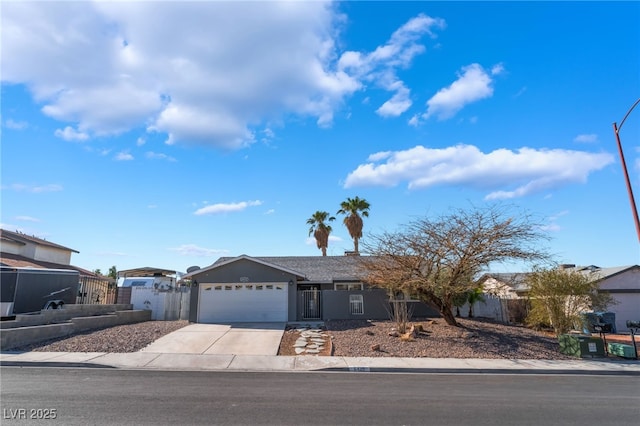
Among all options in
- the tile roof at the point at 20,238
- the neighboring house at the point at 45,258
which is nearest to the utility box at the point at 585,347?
the neighboring house at the point at 45,258

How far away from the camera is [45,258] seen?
29766mm

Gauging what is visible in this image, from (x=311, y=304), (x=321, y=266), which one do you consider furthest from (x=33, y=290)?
(x=321, y=266)

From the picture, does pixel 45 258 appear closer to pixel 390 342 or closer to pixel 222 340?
pixel 222 340

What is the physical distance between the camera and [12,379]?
344 inches

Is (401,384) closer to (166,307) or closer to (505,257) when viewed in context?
(505,257)

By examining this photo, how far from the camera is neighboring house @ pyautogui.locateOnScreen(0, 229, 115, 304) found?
21.9m

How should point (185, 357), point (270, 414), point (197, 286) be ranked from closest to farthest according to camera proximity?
point (270, 414) < point (185, 357) < point (197, 286)

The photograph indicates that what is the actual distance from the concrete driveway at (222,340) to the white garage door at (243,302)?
67.5 inches

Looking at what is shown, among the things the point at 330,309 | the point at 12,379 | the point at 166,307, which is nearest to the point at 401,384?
the point at 12,379

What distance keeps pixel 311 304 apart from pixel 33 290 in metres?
13.8

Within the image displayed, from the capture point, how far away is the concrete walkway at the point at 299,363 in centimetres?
1090

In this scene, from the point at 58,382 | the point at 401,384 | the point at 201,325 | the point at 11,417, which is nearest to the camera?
the point at 11,417

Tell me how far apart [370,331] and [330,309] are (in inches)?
203

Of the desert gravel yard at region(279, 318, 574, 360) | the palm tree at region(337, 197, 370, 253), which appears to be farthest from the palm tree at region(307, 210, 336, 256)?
the desert gravel yard at region(279, 318, 574, 360)
